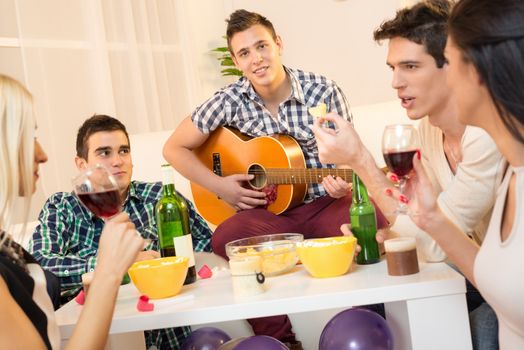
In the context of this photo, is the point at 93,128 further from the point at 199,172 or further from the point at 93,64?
the point at 93,64

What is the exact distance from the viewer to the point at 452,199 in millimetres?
1613

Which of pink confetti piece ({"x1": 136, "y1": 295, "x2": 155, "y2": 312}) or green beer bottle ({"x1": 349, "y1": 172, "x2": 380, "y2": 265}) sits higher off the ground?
green beer bottle ({"x1": 349, "y1": 172, "x2": 380, "y2": 265})

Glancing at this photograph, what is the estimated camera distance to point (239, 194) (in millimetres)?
2787

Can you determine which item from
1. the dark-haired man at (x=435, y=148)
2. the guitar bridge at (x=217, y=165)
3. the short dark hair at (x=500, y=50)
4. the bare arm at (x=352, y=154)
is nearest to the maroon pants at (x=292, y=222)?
the guitar bridge at (x=217, y=165)

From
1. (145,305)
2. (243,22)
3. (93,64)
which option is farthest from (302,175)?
(93,64)

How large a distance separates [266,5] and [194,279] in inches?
151

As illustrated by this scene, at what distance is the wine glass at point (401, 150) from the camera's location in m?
1.37

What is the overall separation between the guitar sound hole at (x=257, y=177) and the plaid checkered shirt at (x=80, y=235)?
0.94 ft

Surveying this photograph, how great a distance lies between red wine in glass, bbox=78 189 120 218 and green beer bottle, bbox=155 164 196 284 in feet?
1.07

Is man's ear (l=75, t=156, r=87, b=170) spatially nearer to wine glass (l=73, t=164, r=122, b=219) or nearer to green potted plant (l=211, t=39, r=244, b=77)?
wine glass (l=73, t=164, r=122, b=219)

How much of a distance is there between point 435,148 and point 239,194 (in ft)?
3.47

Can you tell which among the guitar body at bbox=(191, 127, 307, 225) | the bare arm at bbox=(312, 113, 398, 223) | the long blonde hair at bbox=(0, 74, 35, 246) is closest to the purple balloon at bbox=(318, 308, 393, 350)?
the bare arm at bbox=(312, 113, 398, 223)

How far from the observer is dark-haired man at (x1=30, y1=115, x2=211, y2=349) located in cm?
232

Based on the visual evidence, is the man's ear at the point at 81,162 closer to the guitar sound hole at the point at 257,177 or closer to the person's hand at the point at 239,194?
the person's hand at the point at 239,194
